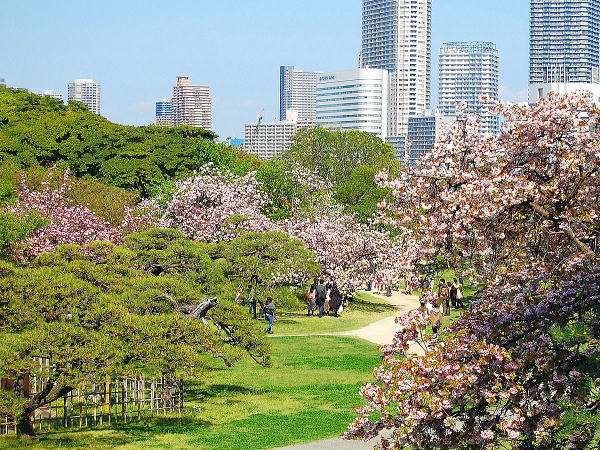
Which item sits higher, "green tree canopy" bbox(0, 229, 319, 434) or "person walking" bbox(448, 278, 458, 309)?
"green tree canopy" bbox(0, 229, 319, 434)

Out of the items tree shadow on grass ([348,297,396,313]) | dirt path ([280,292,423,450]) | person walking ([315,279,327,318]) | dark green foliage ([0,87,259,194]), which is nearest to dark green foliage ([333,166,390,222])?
dirt path ([280,292,423,450])

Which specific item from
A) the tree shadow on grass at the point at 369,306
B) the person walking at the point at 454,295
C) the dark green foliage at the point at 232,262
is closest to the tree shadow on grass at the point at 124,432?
the dark green foliage at the point at 232,262

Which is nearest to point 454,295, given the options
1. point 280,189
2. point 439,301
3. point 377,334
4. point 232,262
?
point 377,334

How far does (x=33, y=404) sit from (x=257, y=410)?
5.68 m

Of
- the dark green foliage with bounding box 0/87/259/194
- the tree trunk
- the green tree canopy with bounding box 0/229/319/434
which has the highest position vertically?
the dark green foliage with bounding box 0/87/259/194

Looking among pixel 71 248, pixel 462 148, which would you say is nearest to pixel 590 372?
pixel 462 148

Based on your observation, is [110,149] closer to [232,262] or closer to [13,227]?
[13,227]

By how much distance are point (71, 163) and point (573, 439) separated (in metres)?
53.7

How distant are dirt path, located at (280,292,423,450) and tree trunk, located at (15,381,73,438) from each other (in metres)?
4.40

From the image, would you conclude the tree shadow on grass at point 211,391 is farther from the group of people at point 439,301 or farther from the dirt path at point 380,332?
the dirt path at point 380,332

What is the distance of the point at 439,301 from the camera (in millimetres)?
11938

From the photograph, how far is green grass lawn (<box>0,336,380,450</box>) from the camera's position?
62.8 ft

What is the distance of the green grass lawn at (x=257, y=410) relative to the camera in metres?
19.1

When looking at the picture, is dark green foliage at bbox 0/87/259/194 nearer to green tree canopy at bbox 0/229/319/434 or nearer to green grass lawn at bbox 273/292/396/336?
green grass lawn at bbox 273/292/396/336
